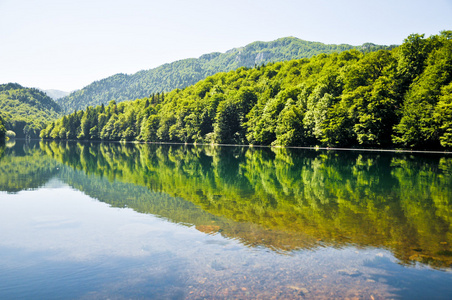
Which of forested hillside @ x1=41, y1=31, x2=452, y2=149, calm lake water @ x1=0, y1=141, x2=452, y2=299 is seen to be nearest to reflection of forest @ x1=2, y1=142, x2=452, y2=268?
calm lake water @ x1=0, y1=141, x2=452, y2=299

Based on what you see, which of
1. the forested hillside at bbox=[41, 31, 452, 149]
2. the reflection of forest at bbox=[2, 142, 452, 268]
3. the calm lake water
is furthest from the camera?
the forested hillside at bbox=[41, 31, 452, 149]

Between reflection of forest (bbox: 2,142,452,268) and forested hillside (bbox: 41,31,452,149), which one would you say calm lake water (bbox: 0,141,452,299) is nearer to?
reflection of forest (bbox: 2,142,452,268)

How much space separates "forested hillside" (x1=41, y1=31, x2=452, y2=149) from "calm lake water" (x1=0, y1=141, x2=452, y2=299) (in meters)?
44.3

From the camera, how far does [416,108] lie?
5666 centimetres

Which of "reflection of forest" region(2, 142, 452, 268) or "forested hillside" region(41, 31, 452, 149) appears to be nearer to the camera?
"reflection of forest" region(2, 142, 452, 268)

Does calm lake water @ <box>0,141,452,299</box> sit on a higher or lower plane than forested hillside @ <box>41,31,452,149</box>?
lower

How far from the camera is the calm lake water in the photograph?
7242 millimetres

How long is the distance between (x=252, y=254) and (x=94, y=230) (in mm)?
6844

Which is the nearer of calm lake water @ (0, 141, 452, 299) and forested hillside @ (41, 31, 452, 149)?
calm lake water @ (0, 141, 452, 299)

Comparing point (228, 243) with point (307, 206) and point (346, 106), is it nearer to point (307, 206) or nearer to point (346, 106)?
point (307, 206)

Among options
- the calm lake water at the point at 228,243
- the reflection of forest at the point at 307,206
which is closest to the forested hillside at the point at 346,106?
the reflection of forest at the point at 307,206

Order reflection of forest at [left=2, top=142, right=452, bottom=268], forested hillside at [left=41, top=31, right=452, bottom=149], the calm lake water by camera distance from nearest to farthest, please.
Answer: the calm lake water, reflection of forest at [left=2, top=142, right=452, bottom=268], forested hillside at [left=41, top=31, right=452, bottom=149]

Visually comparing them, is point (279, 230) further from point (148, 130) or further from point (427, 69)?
point (148, 130)

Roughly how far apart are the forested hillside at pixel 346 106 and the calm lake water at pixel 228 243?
4430 cm
